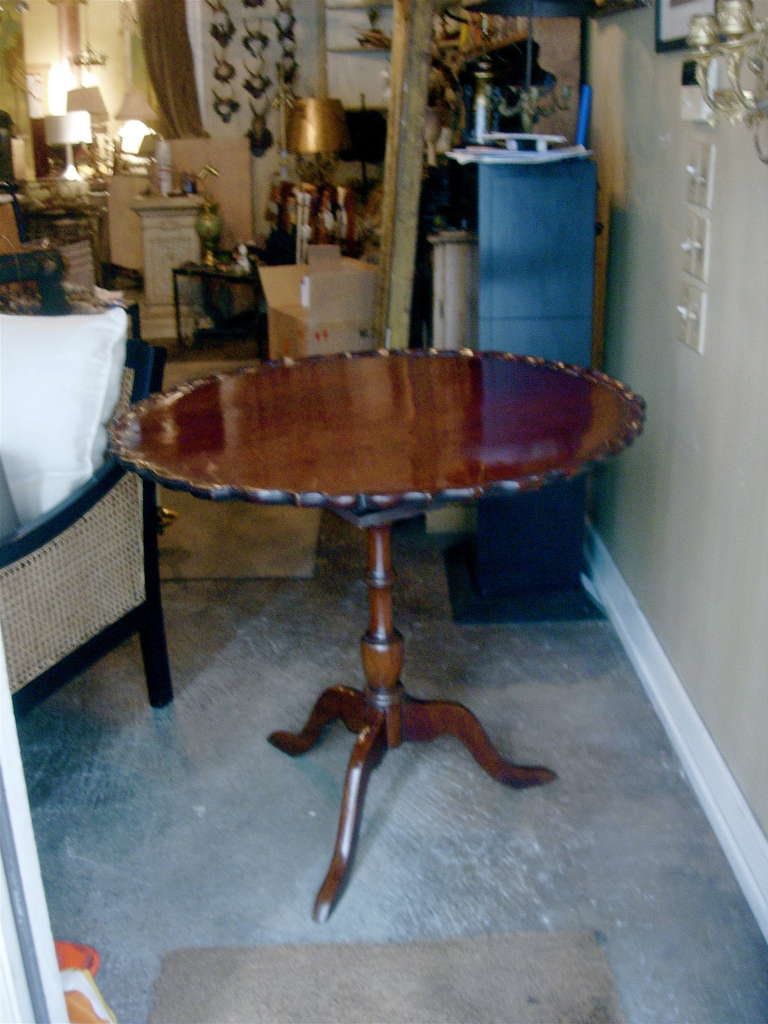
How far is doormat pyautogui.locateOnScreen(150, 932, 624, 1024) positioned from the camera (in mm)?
1652

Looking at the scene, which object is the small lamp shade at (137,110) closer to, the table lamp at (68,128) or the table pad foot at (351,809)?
the table lamp at (68,128)

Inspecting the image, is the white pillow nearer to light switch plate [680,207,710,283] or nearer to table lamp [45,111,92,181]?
light switch plate [680,207,710,283]

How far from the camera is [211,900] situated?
1.92 m

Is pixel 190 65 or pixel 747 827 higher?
pixel 190 65

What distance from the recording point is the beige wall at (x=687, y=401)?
1.88 metres

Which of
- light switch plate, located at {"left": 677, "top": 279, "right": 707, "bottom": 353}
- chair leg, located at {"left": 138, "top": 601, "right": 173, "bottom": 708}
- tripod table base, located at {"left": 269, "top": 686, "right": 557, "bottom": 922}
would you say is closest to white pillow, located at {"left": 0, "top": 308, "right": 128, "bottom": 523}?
chair leg, located at {"left": 138, "top": 601, "right": 173, "bottom": 708}

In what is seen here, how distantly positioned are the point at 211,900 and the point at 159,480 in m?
0.78

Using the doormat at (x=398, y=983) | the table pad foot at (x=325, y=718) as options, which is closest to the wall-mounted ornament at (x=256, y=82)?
the table pad foot at (x=325, y=718)

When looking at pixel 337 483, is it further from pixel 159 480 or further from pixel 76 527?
pixel 76 527

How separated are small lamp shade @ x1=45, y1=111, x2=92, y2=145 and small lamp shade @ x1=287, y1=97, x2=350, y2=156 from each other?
345 cm

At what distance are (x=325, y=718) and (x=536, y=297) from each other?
4.09 ft

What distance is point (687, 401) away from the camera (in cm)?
228

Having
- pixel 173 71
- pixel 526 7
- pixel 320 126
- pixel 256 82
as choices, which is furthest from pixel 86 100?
pixel 526 7

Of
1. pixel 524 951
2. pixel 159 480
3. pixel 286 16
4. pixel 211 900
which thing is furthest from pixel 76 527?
pixel 286 16
